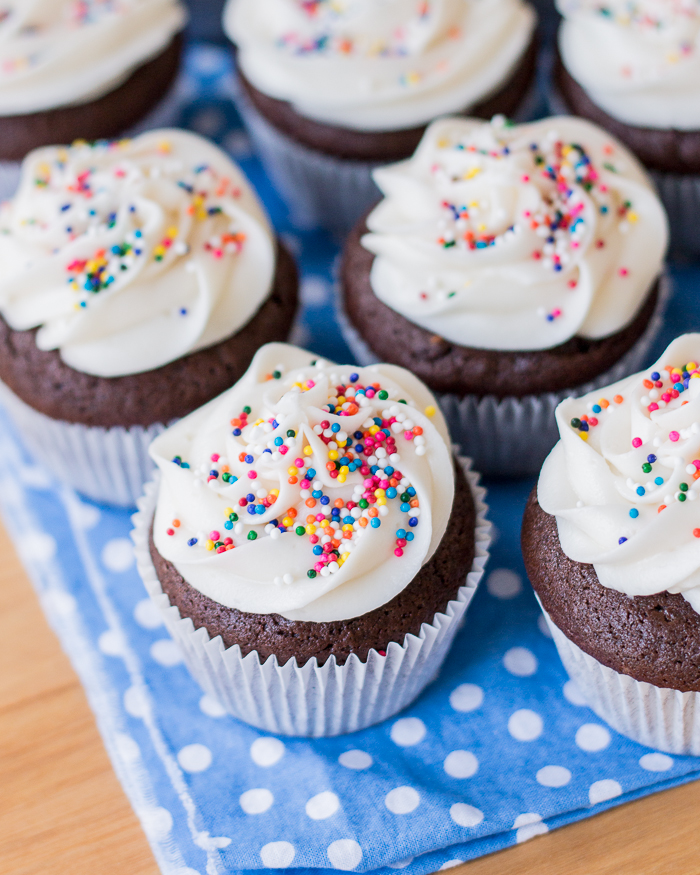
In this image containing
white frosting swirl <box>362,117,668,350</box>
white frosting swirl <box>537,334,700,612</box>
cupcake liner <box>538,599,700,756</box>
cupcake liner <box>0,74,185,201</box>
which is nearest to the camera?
white frosting swirl <box>537,334,700,612</box>

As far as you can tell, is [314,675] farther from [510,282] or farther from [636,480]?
[510,282]

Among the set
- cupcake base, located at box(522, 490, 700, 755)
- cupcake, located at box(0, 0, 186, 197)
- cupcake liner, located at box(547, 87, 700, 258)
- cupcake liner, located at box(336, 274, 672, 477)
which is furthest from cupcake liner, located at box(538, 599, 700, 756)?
cupcake, located at box(0, 0, 186, 197)

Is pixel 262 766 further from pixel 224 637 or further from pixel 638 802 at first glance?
pixel 638 802

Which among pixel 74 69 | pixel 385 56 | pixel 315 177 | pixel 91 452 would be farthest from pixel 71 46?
pixel 91 452

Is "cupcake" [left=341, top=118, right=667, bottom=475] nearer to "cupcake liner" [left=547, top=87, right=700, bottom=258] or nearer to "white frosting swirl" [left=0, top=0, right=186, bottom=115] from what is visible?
"cupcake liner" [left=547, top=87, right=700, bottom=258]

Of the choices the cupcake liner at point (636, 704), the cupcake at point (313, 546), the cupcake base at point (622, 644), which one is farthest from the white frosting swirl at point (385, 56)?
the cupcake liner at point (636, 704)
